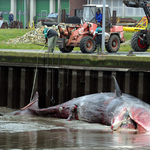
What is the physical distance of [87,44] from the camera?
20141mm

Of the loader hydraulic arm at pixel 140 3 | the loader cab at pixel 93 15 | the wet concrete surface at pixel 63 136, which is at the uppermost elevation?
the loader hydraulic arm at pixel 140 3

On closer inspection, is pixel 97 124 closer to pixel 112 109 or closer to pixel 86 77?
pixel 112 109

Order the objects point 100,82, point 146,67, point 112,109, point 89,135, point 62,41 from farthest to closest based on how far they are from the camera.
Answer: point 62,41 → point 100,82 → point 146,67 → point 112,109 → point 89,135

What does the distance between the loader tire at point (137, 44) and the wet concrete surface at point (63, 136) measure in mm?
11559

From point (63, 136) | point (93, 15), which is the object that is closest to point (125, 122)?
point (63, 136)

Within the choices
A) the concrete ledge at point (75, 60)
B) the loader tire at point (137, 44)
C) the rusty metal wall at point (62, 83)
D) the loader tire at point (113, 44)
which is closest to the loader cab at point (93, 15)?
the loader tire at point (113, 44)

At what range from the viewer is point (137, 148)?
335 inches

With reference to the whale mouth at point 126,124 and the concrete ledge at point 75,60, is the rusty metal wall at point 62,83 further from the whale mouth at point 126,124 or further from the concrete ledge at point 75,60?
the whale mouth at point 126,124

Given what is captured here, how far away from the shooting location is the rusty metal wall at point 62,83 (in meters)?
14.0

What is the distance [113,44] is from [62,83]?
809cm

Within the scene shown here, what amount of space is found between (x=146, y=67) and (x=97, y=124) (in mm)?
2805

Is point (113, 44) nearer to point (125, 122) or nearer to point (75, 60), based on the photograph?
point (75, 60)

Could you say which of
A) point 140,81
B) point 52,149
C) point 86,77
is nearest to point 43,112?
point 86,77

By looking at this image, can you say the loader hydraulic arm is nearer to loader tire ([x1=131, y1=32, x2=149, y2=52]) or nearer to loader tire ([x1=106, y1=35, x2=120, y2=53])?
A: loader tire ([x1=131, y1=32, x2=149, y2=52])
